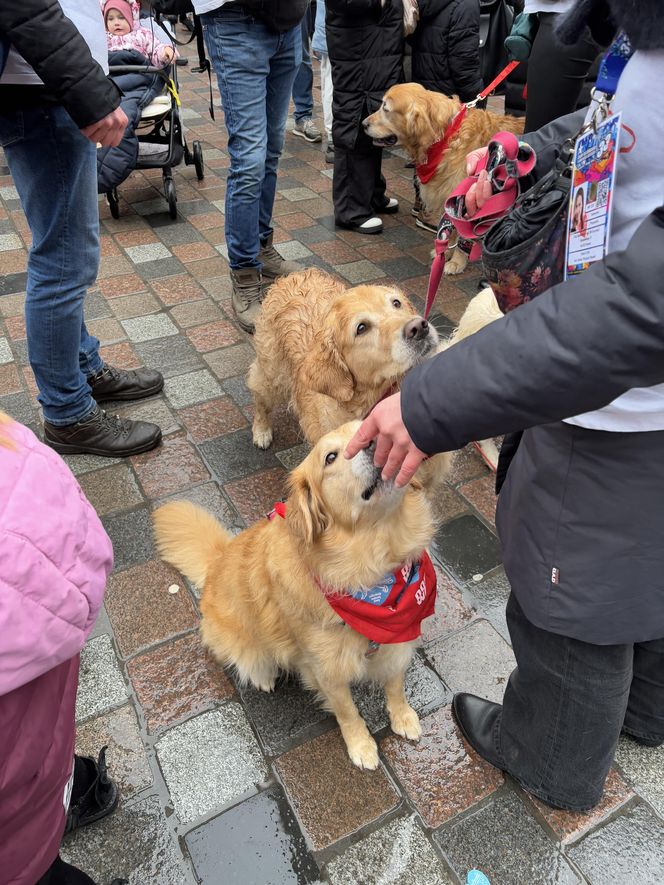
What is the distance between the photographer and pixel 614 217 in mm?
1032

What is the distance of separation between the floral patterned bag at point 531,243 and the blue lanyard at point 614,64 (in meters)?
0.15

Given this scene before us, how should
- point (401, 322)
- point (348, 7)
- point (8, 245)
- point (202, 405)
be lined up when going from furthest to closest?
point (8, 245) < point (348, 7) < point (202, 405) < point (401, 322)

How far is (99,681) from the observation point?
88.7 inches

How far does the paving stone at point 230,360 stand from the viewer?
3953mm

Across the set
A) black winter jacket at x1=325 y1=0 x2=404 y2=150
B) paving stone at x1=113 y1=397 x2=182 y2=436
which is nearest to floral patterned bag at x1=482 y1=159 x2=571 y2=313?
paving stone at x1=113 y1=397 x2=182 y2=436

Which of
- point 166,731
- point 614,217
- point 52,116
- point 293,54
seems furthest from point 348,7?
point 166,731

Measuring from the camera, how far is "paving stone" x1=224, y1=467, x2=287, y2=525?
302 centimetres

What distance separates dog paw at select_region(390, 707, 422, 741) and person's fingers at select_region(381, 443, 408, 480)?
1256 millimetres

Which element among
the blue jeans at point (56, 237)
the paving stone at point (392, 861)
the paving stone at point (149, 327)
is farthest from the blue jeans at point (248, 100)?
the paving stone at point (392, 861)

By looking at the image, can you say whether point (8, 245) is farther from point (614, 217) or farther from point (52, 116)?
point (614, 217)

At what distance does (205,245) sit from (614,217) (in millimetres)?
4899

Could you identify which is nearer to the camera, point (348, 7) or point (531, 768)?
point (531, 768)

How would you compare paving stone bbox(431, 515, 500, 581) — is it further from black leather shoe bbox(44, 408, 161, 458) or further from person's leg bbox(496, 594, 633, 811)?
black leather shoe bbox(44, 408, 161, 458)

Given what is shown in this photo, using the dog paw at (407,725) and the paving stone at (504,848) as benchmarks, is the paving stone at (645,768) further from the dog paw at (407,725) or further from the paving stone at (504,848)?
the dog paw at (407,725)
